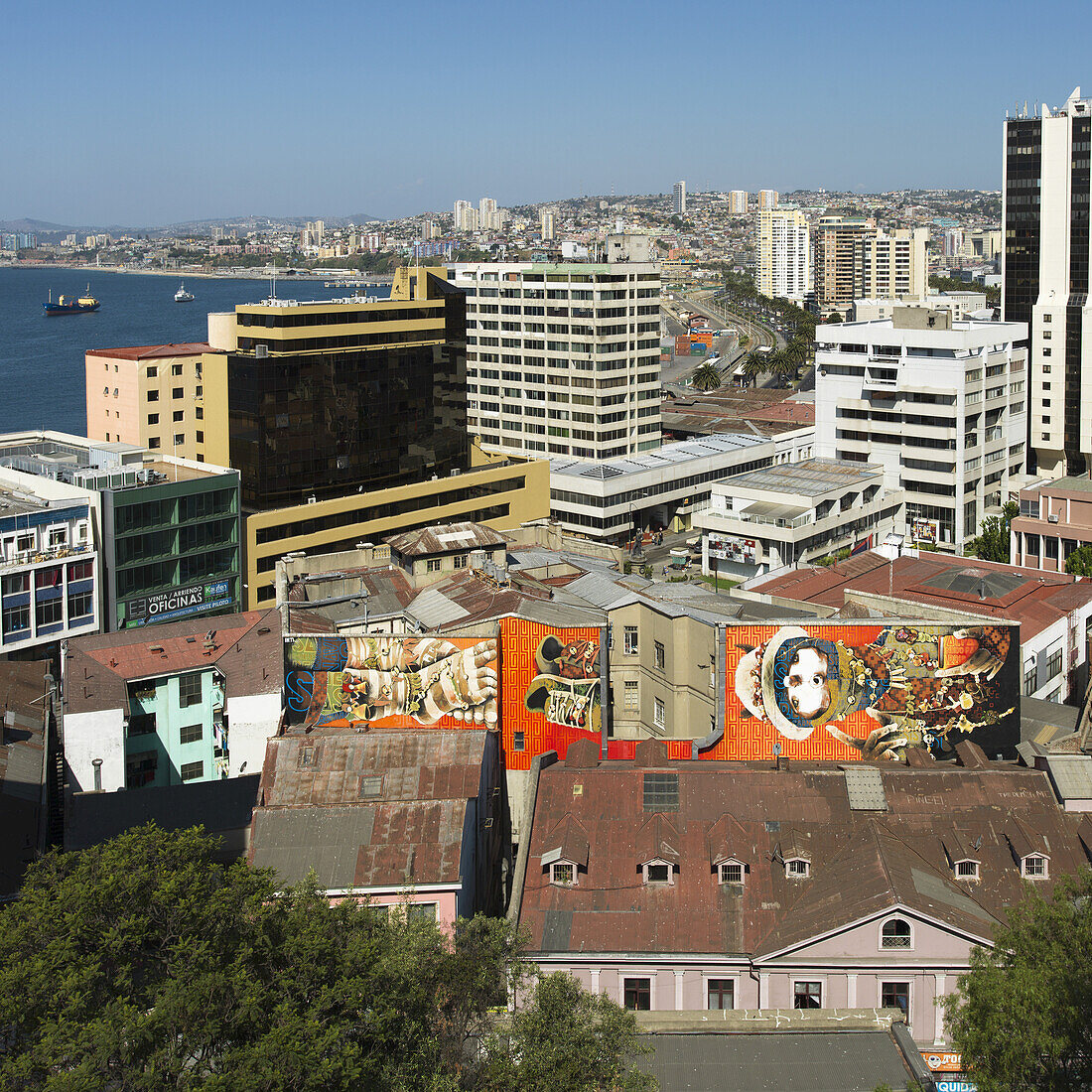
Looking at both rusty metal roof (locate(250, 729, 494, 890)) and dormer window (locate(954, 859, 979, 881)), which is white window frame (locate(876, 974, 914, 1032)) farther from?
rusty metal roof (locate(250, 729, 494, 890))

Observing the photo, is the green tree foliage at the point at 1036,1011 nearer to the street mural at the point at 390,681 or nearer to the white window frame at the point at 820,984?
the white window frame at the point at 820,984

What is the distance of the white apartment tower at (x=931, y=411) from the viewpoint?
84438mm

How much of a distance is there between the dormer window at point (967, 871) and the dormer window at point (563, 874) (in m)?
8.86

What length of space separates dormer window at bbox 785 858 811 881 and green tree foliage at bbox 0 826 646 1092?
26.7ft

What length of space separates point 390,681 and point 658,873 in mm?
14797

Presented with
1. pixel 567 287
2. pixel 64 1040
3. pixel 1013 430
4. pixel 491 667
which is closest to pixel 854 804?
pixel 491 667

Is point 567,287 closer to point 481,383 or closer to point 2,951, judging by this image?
point 481,383

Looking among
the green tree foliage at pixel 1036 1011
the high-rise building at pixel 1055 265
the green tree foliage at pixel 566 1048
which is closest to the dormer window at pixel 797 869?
the green tree foliage at pixel 1036 1011

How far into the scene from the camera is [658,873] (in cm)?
3055

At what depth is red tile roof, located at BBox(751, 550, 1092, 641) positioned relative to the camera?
170 ft

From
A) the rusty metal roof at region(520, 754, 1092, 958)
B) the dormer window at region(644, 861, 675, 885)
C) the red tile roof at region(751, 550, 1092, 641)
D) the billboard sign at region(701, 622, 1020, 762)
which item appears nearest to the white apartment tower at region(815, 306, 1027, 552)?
the red tile roof at region(751, 550, 1092, 641)

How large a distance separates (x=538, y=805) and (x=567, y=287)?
7083 cm

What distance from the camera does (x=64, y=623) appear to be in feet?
186

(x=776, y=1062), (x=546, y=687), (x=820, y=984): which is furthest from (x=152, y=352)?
(x=776, y=1062)
